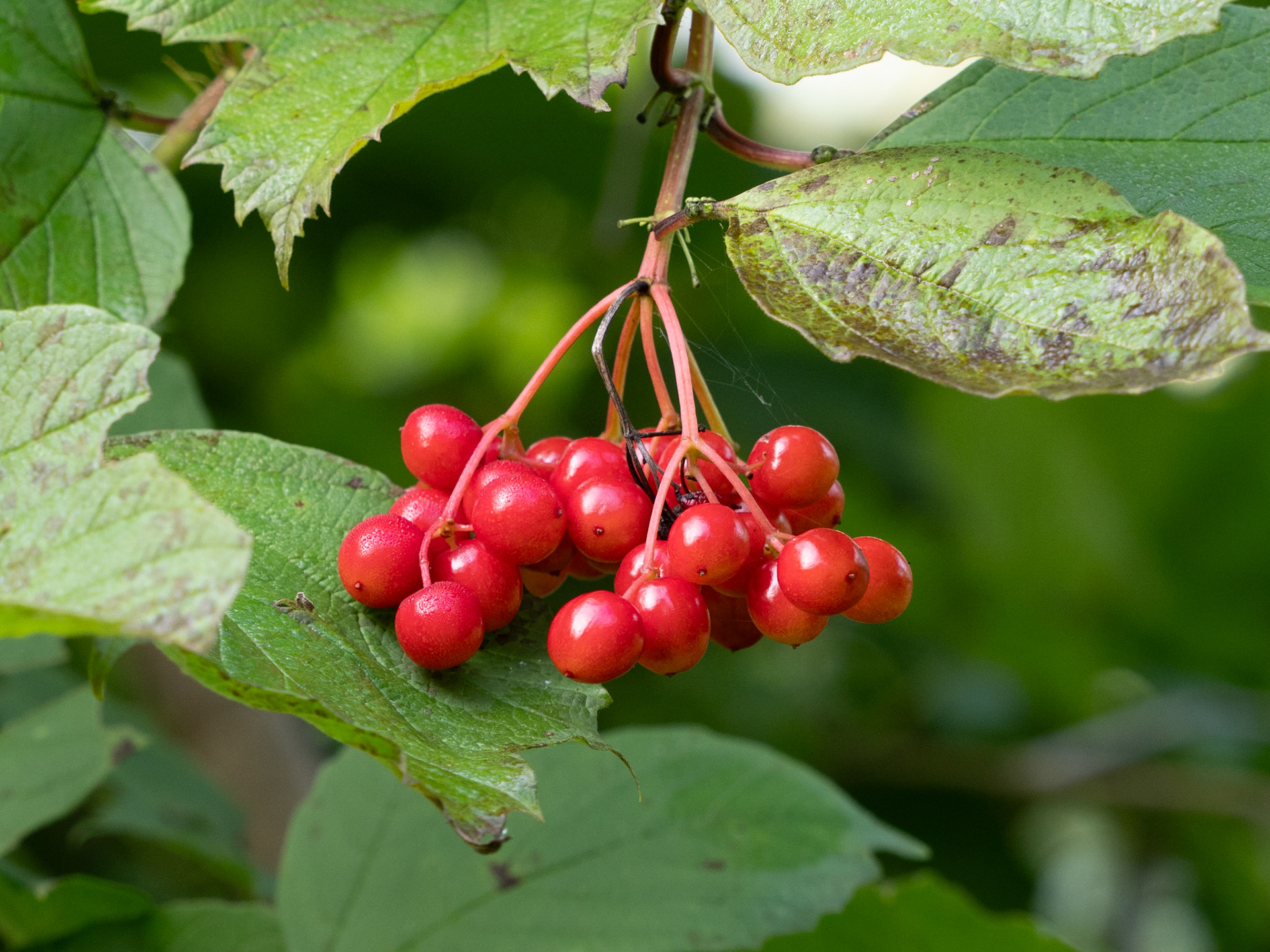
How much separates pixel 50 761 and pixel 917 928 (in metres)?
1.03

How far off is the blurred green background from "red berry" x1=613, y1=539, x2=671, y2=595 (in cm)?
136

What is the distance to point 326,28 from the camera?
791 millimetres

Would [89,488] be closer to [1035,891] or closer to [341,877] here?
[341,877]

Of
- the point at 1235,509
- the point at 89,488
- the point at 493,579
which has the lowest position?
the point at 1235,509

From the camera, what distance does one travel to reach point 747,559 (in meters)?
0.71

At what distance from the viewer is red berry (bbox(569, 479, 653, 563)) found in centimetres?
73

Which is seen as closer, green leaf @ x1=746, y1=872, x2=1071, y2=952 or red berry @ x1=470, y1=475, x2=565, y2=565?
red berry @ x1=470, y1=475, x2=565, y2=565

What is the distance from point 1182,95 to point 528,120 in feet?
4.70

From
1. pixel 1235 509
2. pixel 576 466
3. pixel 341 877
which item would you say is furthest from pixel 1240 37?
pixel 1235 509

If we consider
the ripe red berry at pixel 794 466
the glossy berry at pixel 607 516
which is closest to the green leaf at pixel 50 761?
the glossy berry at pixel 607 516

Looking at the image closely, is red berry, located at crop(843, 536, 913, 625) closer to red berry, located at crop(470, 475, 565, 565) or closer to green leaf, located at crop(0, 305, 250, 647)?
red berry, located at crop(470, 475, 565, 565)

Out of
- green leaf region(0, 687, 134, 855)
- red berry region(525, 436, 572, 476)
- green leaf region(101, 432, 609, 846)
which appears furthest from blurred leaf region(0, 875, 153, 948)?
red berry region(525, 436, 572, 476)

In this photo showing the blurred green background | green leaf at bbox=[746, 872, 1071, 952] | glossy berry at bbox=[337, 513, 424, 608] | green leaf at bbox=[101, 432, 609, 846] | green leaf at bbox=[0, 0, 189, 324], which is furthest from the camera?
the blurred green background

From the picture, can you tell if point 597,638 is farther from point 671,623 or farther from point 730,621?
point 730,621
